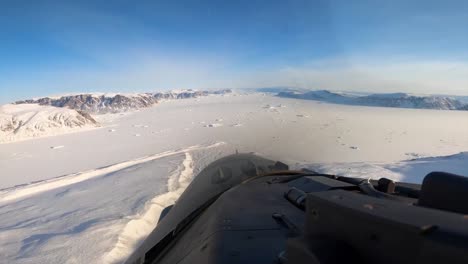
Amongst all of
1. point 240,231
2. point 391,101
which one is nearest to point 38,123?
point 240,231

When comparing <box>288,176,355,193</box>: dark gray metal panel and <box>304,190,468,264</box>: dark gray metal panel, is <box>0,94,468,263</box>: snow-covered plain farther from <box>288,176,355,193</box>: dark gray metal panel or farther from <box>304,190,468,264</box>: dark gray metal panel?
<box>304,190,468,264</box>: dark gray metal panel

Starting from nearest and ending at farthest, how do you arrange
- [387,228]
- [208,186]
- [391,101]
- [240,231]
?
[387,228]
[240,231]
[208,186]
[391,101]

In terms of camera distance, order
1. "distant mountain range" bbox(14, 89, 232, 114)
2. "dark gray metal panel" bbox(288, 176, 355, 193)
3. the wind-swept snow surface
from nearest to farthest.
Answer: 1. "dark gray metal panel" bbox(288, 176, 355, 193)
2. the wind-swept snow surface
3. "distant mountain range" bbox(14, 89, 232, 114)

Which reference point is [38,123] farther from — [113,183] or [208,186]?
[208,186]

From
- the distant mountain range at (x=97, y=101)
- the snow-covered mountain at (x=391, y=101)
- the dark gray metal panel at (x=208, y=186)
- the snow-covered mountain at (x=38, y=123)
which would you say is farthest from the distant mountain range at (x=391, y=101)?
the dark gray metal panel at (x=208, y=186)

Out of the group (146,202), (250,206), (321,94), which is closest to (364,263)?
(250,206)

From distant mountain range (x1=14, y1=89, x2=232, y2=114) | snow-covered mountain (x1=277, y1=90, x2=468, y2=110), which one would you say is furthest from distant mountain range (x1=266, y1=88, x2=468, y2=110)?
distant mountain range (x1=14, y1=89, x2=232, y2=114)

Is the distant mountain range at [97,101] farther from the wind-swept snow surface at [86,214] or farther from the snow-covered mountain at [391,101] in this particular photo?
the wind-swept snow surface at [86,214]

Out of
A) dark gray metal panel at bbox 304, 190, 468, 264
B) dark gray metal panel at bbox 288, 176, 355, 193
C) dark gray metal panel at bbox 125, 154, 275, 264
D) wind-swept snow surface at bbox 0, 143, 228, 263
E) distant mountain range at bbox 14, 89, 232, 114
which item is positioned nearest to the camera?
dark gray metal panel at bbox 304, 190, 468, 264
